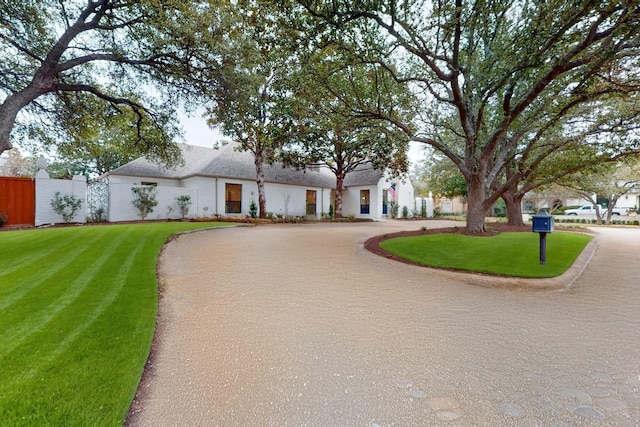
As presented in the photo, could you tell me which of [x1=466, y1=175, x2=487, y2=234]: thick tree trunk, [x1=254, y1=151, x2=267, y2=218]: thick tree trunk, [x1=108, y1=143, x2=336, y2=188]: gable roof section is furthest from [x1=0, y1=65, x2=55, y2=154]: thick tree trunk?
[x1=466, y1=175, x2=487, y2=234]: thick tree trunk

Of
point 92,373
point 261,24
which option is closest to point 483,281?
point 92,373

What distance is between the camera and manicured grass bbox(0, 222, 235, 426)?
2.05m

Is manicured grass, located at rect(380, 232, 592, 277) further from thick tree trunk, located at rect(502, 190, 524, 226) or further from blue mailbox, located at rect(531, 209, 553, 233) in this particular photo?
thick tree trunk, located at rect(502, 190, 524, 226)

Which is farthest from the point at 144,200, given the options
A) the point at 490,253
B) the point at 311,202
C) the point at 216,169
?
the point at 490,253

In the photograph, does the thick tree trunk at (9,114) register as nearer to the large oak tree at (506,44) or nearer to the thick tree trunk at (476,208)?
the large oak tree at (506,44)

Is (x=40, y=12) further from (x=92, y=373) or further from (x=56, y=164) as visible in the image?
(x=56, y=164)

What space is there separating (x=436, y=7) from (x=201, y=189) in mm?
14745

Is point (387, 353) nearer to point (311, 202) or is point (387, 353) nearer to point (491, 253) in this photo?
point (491, 253)

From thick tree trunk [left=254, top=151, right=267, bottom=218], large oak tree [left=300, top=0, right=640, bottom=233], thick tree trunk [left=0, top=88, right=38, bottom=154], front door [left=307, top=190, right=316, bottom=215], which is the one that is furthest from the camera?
front door [left=307, top=190, right=316, bottom=215]

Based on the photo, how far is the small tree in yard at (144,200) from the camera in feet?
47.9

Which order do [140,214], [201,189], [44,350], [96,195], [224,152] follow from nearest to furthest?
[44,350] < [96,195] < [140,214] < [201,189] < [224,152]

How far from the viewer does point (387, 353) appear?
9.89 ft

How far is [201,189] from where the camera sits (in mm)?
17406

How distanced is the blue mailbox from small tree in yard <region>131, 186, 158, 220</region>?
15.7 m
